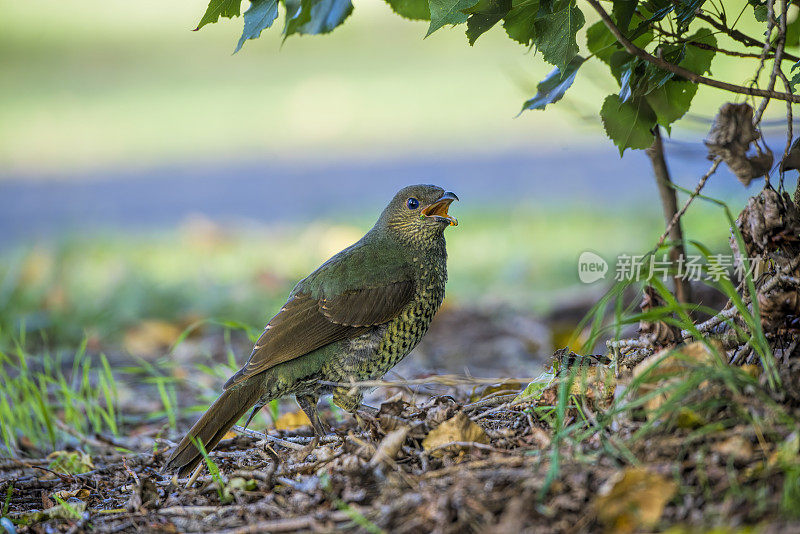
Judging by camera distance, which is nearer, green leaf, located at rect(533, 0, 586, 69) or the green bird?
green leaf, located at rect(533, 0, 586, 69)

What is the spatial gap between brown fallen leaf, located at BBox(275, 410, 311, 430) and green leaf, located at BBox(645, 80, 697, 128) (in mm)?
2195

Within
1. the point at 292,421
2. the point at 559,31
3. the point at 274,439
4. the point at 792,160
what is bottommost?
the point at 292,421

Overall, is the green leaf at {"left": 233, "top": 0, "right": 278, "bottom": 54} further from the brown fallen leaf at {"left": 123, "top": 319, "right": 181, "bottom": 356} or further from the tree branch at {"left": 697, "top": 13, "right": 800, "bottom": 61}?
the brown fallen leaf at {"left": 123, "top": 319, "right": 181, "bottom": 356}

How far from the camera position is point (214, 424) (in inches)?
124

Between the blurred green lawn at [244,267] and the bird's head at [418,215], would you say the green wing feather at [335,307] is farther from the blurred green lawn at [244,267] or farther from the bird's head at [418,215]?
the blurred green lawn at [244,267]

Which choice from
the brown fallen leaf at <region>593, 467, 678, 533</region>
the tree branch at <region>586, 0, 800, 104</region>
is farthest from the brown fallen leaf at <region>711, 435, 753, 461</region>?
the tree branch at <region>586, 0, 800, 104</region>

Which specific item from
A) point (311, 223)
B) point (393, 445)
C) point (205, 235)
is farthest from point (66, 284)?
point (393, 445)

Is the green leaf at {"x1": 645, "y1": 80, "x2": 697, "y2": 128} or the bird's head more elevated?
the green leaf at {"x1": 645, "y1": 80, "x2": 697, "y2": 128}

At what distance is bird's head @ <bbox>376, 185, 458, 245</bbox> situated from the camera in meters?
3.78

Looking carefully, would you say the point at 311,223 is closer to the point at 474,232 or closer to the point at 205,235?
the point at 205,235

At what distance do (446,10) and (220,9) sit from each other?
2.28ft

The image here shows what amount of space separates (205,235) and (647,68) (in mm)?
5990

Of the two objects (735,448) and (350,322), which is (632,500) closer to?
(735,448)

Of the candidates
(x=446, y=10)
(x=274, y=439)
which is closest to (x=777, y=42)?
(x=446, y=10)
